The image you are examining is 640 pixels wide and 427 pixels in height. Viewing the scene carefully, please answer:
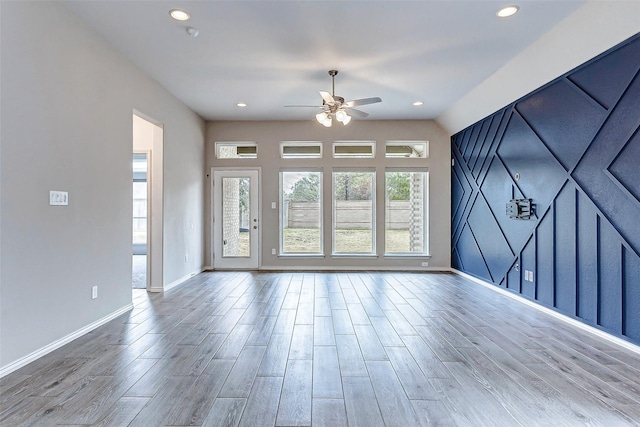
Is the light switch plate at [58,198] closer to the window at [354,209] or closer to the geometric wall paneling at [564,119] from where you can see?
the window at [354,209]

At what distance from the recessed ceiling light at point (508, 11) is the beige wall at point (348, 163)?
11.3 ft

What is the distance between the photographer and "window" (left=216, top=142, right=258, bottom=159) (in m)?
6.47

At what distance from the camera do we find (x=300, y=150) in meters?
6.53

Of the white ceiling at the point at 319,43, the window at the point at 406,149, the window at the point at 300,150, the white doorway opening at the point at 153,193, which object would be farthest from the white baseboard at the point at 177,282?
the window at the point at 406,149

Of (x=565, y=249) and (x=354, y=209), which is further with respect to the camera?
(x=354, y=209)

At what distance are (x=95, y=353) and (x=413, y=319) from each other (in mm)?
3024

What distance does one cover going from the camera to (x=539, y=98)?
382 cm

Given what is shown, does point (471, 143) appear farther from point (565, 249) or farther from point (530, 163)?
point (565, 249)

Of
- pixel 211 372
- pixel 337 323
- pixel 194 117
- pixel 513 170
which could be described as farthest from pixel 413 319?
A: pixel 194 117

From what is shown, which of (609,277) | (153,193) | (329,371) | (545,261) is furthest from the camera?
(153,193)

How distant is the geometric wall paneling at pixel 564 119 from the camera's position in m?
3.11

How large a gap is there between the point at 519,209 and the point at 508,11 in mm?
2387

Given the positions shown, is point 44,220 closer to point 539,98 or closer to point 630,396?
point 630,396

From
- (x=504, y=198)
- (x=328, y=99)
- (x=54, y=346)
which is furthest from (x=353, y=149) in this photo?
(x=54, y=346)
